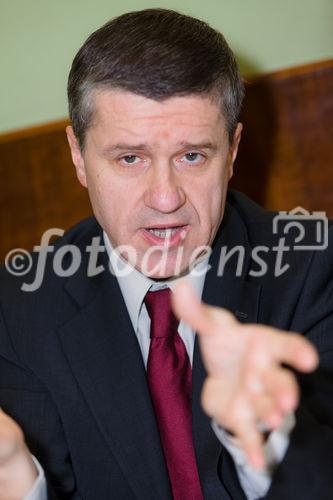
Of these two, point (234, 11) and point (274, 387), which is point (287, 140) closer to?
point (234, 11)

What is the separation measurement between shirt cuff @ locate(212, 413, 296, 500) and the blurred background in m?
1.04

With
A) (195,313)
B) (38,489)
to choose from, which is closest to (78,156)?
(38,489)

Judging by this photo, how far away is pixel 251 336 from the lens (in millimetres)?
897

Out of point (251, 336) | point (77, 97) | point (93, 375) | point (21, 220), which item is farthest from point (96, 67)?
point (21, 220)

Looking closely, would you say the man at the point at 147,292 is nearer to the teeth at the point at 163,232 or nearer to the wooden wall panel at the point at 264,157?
the teeth at the point at 163,232

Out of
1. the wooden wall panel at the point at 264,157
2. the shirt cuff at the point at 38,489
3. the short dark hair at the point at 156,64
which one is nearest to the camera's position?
the shirt cuff at the point at 38,489

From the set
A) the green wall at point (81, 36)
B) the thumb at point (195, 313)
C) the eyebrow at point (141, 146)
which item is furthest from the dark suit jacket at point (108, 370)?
the green wall at point (81, 36)

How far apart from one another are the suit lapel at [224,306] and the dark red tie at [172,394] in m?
0.03

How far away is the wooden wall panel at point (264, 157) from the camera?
2047 millimetres

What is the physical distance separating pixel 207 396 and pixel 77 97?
0.73 m

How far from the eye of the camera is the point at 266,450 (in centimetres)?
111

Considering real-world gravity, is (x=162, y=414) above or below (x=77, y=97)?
below

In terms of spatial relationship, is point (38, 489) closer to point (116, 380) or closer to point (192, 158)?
point (116, 380)

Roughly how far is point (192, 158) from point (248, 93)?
71cm
